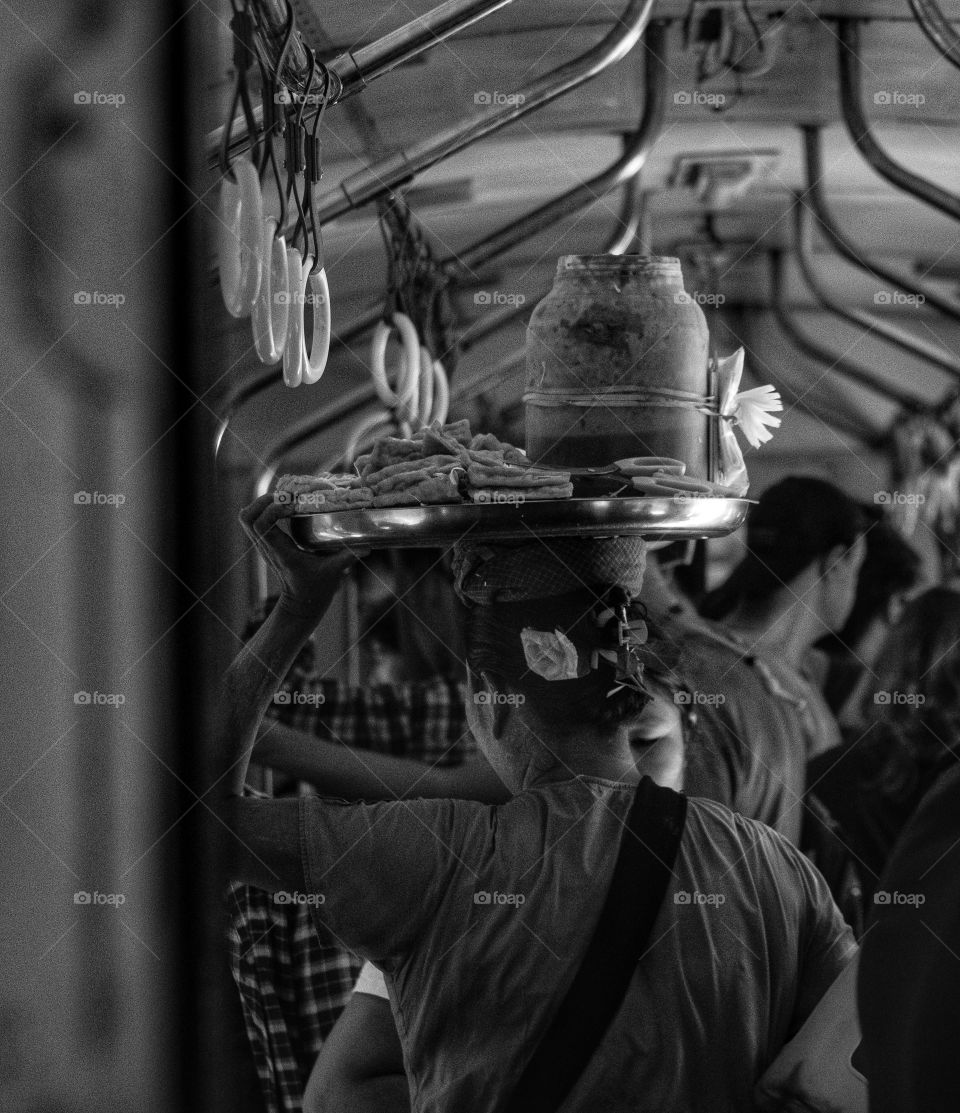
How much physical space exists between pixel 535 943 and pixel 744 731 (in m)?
0.86

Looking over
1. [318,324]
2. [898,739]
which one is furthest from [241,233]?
[898,739]

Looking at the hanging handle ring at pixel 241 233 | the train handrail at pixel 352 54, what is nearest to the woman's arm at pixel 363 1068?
the hanging handle ring at pixel 241 233

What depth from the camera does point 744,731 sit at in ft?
7.04

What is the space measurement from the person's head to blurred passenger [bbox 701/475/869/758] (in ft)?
3.49

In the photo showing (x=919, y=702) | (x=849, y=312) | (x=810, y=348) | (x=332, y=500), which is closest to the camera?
(x=332, y=500)

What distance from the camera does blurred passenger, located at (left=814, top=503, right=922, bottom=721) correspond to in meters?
2.64

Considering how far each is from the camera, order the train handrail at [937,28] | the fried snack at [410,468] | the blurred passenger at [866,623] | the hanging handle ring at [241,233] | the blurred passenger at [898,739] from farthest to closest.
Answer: the blurred passenger at [866,623] → the blurred passenger at [898,739] → the train handrail at [937,28] → the fried snack at [410,468] → the hanging handle ring at [241,233]

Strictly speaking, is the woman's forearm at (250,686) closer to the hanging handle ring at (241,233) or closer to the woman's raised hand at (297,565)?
the woman's raised hand at (297,565)

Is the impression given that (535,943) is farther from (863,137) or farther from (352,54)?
(863,137)

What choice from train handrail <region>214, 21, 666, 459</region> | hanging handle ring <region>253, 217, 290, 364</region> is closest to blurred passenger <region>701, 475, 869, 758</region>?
train handrail <region>214, 21, 666, 459</region>

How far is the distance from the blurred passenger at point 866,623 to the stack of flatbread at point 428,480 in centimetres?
142

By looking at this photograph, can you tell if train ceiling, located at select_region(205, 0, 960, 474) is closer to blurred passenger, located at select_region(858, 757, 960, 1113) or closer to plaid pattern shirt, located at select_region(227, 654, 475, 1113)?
plaid pattern shirt, located at select_region(227, 654, 475, 1113)

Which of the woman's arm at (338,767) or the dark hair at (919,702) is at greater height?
the woman's arm at (338,767)

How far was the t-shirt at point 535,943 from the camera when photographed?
1333 mm
